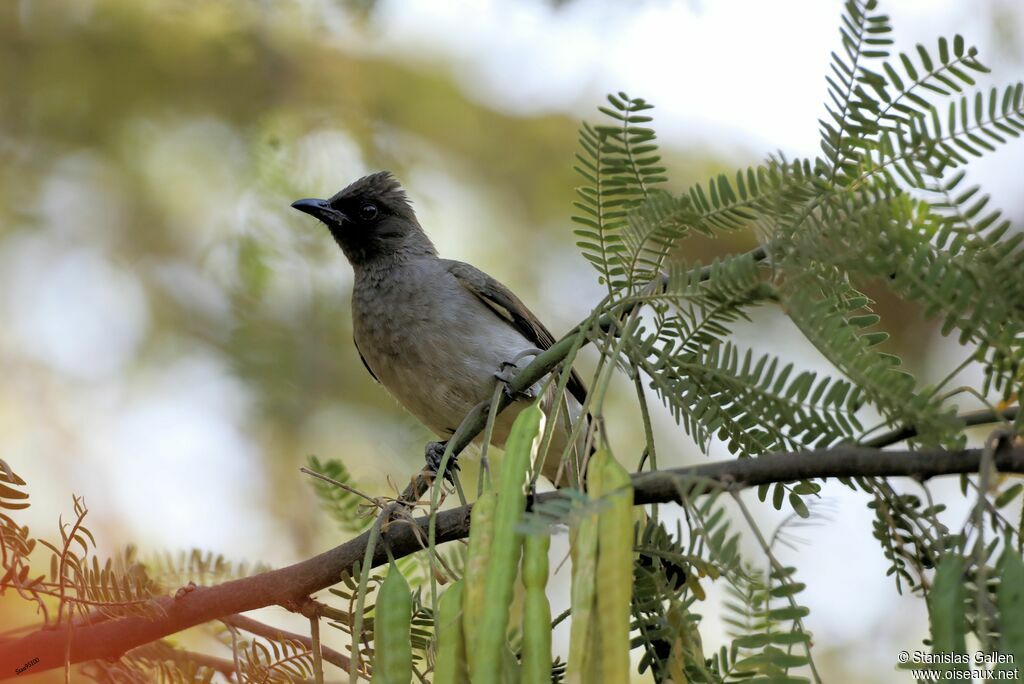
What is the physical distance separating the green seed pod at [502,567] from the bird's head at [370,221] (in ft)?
14.0

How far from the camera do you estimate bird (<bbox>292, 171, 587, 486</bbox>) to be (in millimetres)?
5145

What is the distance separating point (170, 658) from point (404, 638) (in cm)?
88

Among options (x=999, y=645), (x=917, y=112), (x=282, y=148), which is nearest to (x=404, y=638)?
(x=999, y=645)

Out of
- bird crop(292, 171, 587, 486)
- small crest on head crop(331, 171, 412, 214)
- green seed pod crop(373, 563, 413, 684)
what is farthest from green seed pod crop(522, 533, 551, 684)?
small crest on head crop(331, 171, 412, 214)

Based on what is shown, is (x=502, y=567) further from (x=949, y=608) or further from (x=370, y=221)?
(x=370, y=221)

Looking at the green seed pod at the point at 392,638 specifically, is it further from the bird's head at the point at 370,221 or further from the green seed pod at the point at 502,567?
the bird's head at the point at 370,221

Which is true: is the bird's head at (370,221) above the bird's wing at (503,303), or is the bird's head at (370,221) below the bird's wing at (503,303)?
above

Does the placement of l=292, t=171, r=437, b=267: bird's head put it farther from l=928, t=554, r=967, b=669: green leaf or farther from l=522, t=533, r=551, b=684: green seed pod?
l=928, t=554, r=967, b=669: green leaf

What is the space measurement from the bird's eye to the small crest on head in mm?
37

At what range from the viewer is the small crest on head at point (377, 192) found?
19.8ft

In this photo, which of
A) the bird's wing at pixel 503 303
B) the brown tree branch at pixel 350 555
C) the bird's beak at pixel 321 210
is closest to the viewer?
the brown tree branch at pixel 350 555

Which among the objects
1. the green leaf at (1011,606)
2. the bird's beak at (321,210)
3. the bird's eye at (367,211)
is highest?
the bird's eye at (367,211)

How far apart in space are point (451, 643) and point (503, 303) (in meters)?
3.91

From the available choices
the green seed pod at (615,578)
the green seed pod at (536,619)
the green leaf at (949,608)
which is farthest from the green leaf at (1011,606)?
the green seed pod at (536,619)
